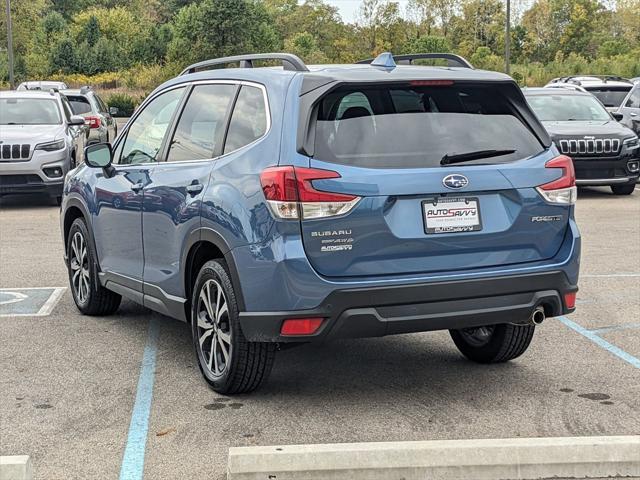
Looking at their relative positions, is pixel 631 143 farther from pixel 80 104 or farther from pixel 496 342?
pixel 80 104

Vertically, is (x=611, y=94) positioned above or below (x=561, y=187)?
below

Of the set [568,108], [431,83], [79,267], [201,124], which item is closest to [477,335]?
[431,83]

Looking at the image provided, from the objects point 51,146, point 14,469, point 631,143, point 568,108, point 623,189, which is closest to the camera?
point 14,469

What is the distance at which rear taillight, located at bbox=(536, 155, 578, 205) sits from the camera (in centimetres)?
561

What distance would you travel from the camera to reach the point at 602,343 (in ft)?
23.1

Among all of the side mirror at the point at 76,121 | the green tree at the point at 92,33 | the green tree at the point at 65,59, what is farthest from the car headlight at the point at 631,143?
the green tree at the point at 92,33

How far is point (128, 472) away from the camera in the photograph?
4633 millimetres

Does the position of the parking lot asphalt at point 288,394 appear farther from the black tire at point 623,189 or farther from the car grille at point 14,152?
the black tire at point 623,189

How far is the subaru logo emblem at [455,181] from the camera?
5.32m

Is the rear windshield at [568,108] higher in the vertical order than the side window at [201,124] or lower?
lower

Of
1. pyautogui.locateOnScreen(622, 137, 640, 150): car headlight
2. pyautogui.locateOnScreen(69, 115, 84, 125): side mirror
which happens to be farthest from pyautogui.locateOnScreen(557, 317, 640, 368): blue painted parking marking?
pyautogui.locateOnScreen(69, 115, 84, 125): side mirror

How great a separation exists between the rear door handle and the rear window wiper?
138 centimetres

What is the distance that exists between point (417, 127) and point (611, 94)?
23.4 m

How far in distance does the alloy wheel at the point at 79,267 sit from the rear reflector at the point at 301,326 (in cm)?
307
